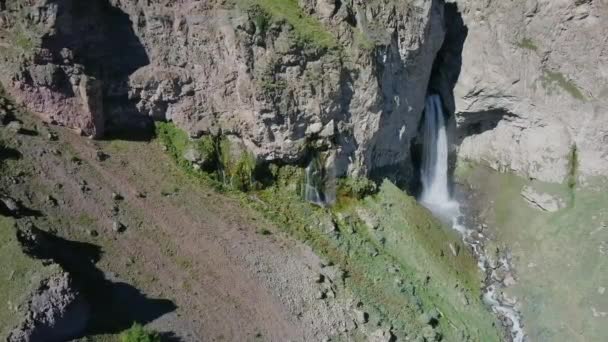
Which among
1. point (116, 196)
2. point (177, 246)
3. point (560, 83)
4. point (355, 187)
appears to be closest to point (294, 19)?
point (355, 187)

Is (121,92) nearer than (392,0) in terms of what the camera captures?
Yes

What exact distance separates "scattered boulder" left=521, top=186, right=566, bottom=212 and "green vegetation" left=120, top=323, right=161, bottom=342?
21165mm

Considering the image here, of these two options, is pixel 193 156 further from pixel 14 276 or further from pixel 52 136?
pixel 14 276

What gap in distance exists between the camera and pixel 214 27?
2470 centimetres

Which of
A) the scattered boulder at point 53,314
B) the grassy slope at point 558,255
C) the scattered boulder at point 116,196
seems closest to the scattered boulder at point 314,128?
the scattered boulder at point 116,196

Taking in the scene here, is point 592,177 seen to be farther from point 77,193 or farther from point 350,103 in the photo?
point 77,193

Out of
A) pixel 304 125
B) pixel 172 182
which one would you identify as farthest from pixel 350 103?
pixel 172 182

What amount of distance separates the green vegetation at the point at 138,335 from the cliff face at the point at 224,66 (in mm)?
9955

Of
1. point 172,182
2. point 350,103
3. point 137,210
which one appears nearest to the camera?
point 137,210

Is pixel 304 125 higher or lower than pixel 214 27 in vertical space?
lower

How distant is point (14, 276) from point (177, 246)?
6.64 meters

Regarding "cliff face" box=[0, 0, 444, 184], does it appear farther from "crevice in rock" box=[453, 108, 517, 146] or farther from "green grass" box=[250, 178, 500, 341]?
"crevice in rock" box=[453, 108, 517, 146]

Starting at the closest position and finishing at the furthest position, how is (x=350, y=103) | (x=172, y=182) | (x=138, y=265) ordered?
1. (x=138, y=265)
2. (x=172, y=182)
3. (x=350, y=103)

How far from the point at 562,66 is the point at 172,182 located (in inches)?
818
